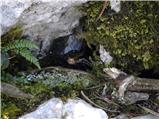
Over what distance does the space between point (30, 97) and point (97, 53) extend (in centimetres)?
86

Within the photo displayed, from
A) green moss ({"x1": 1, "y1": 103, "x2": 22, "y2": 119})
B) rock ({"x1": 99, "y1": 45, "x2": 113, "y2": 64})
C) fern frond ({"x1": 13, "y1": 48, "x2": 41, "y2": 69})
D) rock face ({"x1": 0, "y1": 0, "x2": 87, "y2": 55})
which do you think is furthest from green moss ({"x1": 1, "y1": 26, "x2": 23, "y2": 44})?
rock ({"x1": 99, "y1": 45, "x2": 113, "y2": 64})

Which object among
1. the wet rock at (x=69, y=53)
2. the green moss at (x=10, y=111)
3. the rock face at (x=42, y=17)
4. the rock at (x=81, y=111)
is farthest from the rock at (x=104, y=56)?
the green moss at (x=10, y=111)

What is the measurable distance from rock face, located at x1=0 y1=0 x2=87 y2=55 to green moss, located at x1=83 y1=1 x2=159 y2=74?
18cm

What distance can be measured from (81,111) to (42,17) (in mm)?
960

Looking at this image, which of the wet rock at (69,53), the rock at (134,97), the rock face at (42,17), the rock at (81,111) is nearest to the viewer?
the rock at (81,111)

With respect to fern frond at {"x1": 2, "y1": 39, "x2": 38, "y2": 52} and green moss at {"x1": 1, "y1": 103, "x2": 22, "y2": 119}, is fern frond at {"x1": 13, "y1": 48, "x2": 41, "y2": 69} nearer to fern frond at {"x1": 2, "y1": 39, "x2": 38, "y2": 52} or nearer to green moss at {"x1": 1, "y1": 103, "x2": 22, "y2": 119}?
fern frond at {"x1": 2, "y1": 39, "x2": 38, "y2": 52}

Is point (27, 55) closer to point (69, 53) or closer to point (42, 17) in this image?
point (42, 17)

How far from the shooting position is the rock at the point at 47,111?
3967 millimetres

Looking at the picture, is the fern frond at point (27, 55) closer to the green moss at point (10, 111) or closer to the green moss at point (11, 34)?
the green moss at point (11, 34)

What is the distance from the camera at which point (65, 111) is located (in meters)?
4.00

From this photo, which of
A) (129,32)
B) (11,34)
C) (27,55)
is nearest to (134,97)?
(129,32)

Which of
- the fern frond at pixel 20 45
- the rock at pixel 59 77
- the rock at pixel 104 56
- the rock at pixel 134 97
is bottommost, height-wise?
the rock at pixel 134 97

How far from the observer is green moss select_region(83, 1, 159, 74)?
13.6 ft

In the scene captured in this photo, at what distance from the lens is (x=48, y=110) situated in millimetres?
3982
